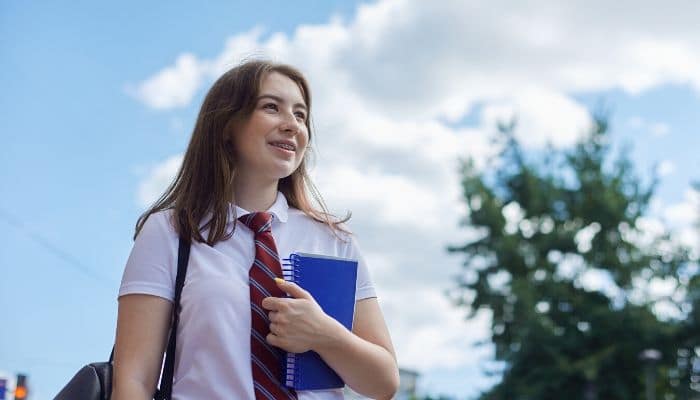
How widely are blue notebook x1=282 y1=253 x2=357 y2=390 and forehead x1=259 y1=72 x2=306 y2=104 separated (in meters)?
0.45

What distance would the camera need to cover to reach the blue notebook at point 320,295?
2.07 m

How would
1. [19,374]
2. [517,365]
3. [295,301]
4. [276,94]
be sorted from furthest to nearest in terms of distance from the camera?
[517,365]
[19,374]
[276,94]
[295,301]

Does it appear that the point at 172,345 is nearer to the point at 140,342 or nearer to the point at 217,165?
the point at 140,342

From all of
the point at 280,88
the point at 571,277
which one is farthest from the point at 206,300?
the point at 571,277

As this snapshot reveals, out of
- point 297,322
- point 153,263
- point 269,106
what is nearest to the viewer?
point 297,322

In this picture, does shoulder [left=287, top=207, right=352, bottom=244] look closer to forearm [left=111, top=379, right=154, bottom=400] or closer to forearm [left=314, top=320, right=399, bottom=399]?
forearm [left=314, top=320, right=399, bottom=399]

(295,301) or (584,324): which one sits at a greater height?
(584,324)

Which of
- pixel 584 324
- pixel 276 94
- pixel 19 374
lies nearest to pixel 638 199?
pixel 584 324

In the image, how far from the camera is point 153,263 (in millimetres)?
2129

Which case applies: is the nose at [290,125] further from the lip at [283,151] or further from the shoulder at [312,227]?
the shoulder at [312,227]

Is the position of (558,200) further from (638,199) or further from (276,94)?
(276,94)

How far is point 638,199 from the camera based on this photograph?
2892 centimetres

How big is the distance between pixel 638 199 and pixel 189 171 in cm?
2831

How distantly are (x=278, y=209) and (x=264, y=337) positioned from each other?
0.39 metres
